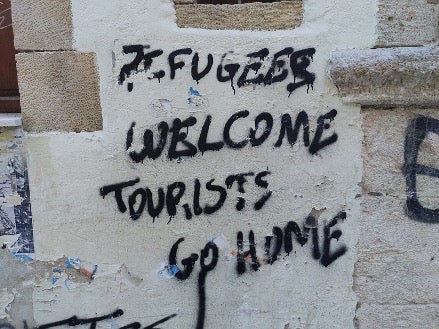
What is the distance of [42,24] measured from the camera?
255 centimetres

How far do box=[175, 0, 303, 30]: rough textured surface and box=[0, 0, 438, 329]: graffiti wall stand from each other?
4 cm

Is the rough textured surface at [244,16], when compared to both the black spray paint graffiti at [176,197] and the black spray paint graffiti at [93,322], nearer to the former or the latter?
the black spray paint graffiti at [176,197]

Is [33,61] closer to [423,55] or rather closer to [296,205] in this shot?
[296,205]

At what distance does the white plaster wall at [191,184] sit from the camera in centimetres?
256

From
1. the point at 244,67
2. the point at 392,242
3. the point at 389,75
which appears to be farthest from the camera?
the point at 392,242

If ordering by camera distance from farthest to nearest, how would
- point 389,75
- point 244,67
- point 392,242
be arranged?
1. point 392,242
2. point 244,67
3. point 389,75

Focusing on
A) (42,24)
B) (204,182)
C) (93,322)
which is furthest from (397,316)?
(42,24)

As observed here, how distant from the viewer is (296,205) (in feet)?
8.77

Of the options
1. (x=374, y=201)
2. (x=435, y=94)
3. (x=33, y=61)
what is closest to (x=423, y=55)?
(x=435, y=94)

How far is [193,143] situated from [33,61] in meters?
0.92

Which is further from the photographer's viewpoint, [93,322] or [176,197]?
[93,322]

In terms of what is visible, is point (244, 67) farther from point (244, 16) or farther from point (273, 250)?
point (273, 250)

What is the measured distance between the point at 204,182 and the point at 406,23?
51.1 inches

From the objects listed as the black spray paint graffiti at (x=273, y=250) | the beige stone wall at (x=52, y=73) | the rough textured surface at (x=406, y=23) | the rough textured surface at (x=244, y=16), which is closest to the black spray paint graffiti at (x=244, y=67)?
the rough textured surface at (x=244, y=16)
